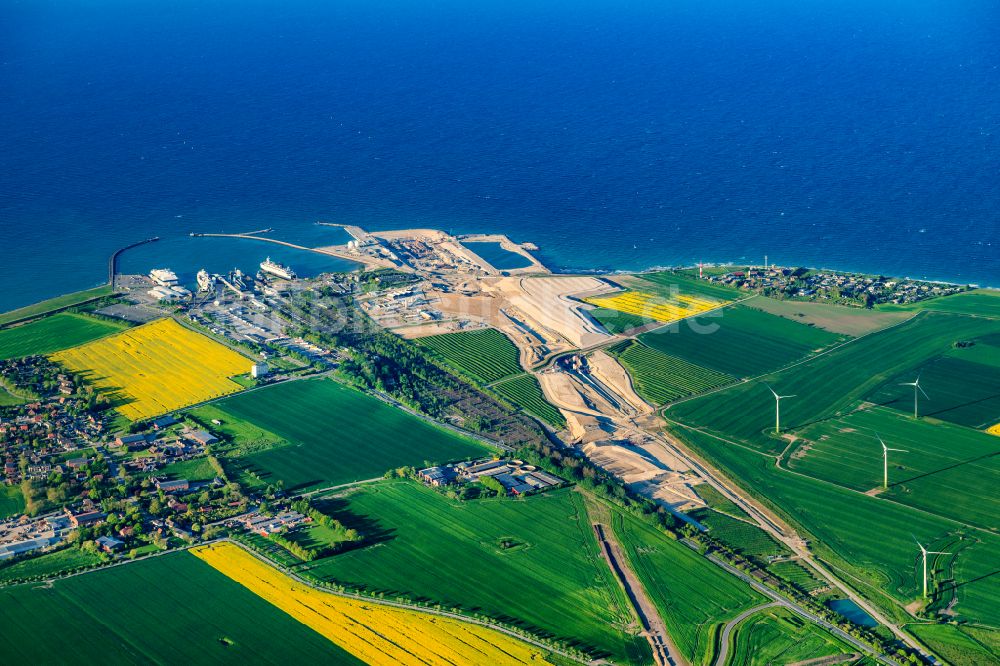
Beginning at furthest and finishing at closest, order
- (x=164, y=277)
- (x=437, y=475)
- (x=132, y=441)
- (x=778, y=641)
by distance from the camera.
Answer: (x=164, y=277)
(x=132, y=441)
(x=437, y=475)
(x=778, y=641)

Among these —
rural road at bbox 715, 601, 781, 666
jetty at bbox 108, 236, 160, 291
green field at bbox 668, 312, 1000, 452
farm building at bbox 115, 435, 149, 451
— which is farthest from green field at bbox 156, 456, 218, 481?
jetty at bbox 108, 236, 160, 291

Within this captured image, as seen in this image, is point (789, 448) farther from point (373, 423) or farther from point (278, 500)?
point (278, 500)

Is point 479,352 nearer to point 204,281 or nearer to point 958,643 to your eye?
point 204,281

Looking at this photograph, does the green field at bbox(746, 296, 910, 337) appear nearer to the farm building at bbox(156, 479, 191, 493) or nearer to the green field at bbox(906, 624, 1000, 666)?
the green field at bbox(906, 624, 1000, 666)

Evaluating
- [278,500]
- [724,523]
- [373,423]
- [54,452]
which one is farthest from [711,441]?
[54,452]

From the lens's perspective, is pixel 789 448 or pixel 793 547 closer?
pixel 793 547

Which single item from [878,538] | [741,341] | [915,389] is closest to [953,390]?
[915,389]
